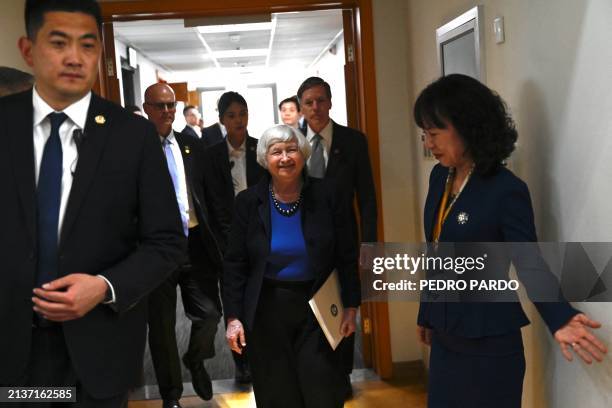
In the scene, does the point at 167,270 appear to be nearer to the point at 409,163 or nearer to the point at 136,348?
the point at 136,348

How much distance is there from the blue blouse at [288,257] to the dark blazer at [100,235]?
3.57 feet

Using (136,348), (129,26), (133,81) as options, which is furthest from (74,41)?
(133,81)

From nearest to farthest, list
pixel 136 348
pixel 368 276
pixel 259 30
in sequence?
pixel 136 348 < pixel 368 276 < pixel 259 30

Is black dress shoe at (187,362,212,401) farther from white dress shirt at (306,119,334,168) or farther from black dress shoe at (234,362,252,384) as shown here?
white dress shirt at (306,119,334,168)

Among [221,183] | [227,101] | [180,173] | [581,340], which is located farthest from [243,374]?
[581,340]

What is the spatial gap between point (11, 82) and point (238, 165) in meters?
2.44

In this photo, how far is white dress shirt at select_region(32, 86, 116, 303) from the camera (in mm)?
1554

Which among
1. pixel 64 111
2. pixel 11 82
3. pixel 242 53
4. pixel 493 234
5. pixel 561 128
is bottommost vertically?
pixel 493 234

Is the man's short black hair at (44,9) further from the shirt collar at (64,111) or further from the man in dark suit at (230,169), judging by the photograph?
the man in dark suit at (230,169)

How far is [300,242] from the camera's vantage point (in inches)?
109

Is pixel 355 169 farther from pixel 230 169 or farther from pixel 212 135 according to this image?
pixel 212 135

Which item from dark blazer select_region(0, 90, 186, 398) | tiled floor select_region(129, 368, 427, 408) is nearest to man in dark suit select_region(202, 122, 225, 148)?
tiled floor select_region(129, 368, 427, 408)

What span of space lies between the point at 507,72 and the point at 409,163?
69.8 inches

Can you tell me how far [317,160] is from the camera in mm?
4168
